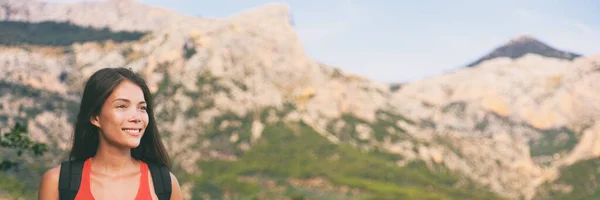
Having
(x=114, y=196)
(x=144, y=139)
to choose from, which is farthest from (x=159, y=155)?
(x=114, y=196)

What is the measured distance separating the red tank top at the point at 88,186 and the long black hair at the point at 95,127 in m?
0.19

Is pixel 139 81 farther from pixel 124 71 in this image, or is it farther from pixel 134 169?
pixel 134 169

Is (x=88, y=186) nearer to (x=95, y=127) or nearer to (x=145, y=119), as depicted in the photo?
(x=95, y=127)

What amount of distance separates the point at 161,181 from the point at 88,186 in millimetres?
693

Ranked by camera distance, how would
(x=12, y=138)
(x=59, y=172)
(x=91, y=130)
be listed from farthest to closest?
(x=12, y=138)
(x=91, y=130)
(x=59, y=172)

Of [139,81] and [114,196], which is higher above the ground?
[139,81]

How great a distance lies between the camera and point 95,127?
6.85 metres

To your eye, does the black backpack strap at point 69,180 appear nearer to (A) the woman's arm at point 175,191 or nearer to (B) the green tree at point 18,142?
(A) the woman's arm at point 175,191

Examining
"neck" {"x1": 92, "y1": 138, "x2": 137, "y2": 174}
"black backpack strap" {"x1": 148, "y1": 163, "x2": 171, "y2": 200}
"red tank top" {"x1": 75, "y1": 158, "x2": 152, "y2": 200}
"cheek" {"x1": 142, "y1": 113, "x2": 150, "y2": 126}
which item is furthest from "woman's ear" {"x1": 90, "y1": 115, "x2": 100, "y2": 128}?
"black backpack strap" {"x1": 148, "y1": 163, "x2": 171, "y2": 200}

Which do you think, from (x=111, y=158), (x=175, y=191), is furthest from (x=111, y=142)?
(x=175, y=191)

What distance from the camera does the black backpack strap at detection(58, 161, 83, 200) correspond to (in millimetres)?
6269

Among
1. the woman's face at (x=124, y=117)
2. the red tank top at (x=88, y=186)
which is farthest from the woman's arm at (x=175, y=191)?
the woman's face at (x=124, y=117)

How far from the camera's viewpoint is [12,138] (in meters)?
14.3

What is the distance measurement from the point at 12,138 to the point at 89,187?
29.3ft
